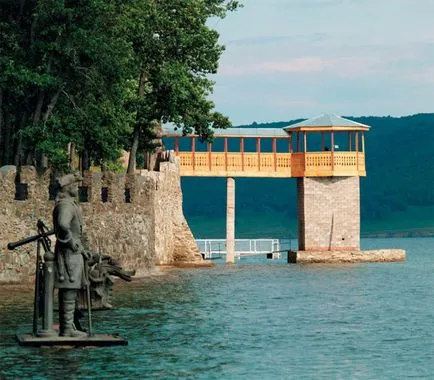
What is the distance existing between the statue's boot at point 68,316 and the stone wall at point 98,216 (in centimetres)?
1556

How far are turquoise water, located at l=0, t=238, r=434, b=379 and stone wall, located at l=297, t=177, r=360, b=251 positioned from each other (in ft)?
82.0

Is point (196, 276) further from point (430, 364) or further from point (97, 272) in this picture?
point (430, 364)

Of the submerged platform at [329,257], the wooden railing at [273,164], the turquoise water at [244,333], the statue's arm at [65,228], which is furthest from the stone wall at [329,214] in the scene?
the statue's arm at [65,228]

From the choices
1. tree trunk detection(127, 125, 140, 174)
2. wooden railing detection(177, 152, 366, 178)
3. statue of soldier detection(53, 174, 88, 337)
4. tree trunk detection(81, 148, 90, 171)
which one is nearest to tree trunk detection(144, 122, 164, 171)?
wooden railing detection(177, 152, 366, 178)

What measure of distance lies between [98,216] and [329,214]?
31747 millimetres

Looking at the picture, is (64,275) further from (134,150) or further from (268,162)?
(268,162)

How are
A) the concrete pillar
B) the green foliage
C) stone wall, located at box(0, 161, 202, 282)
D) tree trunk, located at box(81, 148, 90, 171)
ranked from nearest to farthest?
stone wall, located at box(0, 161, 202, 282)
the green foliage
tree trunk, located at box(81, 148, 90, 171)
the concrete pillar

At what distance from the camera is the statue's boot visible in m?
25.6

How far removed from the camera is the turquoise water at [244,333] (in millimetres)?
23531

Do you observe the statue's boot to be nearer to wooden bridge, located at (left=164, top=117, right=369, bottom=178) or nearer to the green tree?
the green tree

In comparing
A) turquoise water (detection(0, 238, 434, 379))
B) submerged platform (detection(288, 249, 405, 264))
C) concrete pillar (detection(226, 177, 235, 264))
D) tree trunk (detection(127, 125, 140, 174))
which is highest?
tree trunk (detection(127, 125, 140, 174))

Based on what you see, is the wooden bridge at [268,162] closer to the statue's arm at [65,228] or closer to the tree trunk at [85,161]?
the tree trunk at [85,161]

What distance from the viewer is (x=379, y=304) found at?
4366 centimetres

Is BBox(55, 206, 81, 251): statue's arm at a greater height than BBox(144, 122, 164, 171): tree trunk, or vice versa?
BBox(144, 122, 164, 171): tree trunk
